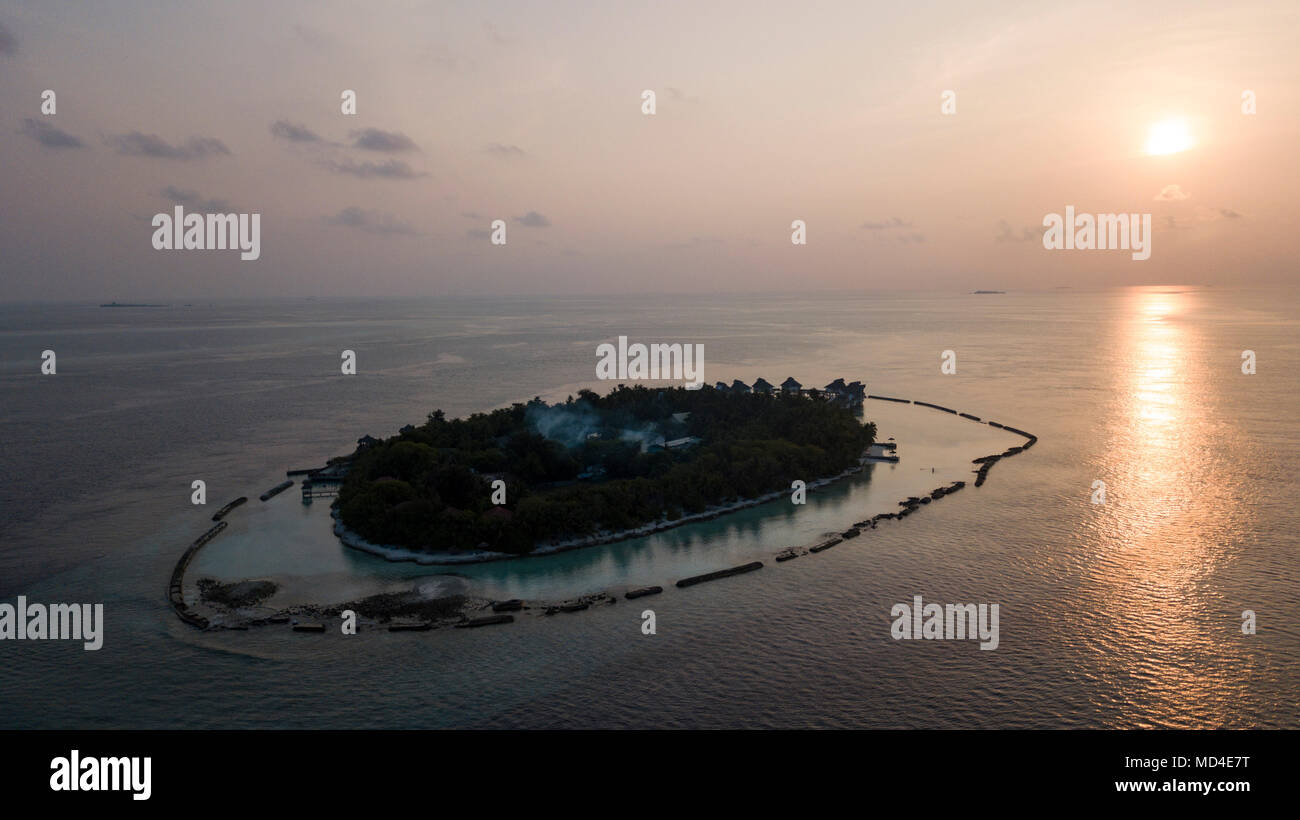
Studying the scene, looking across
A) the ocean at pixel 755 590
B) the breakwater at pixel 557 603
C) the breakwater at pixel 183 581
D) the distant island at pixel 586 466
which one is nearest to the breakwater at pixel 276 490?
the ocean at pixel 755 590

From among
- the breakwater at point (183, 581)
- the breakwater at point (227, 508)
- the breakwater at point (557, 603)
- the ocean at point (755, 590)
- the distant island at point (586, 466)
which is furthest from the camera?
the breakwater at point (227, 508)

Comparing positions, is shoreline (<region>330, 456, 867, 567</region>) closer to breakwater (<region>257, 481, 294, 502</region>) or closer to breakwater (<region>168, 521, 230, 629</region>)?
breakwater (<region>168, 521, 230, 629</region>)

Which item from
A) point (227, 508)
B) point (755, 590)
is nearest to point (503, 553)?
point (755, 590)

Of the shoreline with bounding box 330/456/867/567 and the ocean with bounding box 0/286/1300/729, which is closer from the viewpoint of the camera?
the ocean with bounding box 0/286/1300/729

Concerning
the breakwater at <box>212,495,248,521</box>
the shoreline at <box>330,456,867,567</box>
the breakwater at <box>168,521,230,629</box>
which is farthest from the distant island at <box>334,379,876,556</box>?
the breakwater at <box>212,495,248,521</box>

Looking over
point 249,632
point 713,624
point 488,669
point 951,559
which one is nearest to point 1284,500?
point 951,559

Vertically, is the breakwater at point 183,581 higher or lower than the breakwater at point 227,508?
lower

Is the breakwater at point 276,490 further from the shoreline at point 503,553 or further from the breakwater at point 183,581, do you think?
the shoreline at point 503,553

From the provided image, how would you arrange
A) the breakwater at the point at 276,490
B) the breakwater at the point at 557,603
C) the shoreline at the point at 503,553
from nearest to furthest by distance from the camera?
1. the breakwater at the point at 557,603
2. the shoreline at the point at 503,553
3. the breakwater at the point at 276,490
